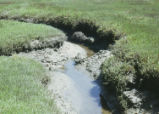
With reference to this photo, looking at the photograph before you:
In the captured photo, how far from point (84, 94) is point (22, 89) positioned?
19.9 feet

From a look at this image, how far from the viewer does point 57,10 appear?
38000 millimetres

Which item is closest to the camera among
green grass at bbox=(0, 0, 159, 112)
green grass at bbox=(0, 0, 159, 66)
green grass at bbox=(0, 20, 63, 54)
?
green grass at bbox=(0, 0, 159, 112)

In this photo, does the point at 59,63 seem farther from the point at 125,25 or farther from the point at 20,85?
the point at 20,85

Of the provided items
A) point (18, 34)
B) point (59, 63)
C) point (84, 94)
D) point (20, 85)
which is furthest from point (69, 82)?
point (18, 34)

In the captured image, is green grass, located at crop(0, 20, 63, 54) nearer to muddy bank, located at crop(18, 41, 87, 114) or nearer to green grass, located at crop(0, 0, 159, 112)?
green grass, located at crop(0, 0, 159, 112)

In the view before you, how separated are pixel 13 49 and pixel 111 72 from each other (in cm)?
987

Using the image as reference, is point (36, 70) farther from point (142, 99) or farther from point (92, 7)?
point (92, 7)

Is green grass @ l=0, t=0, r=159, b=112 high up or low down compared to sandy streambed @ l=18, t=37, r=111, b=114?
up

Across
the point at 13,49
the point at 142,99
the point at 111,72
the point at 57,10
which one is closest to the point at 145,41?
the point at 111,72

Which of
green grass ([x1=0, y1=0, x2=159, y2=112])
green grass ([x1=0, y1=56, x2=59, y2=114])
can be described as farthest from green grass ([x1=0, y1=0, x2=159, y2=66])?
green grass ([x1=0, y1=56, x2=59, y2=114])

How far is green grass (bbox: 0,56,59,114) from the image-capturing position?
12273 mm

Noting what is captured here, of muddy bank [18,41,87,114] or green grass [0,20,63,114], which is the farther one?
muddy bank [18,41,87,114]

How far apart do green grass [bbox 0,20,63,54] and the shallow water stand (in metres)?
4.98

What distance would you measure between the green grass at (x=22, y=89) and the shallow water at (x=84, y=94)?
266cm
